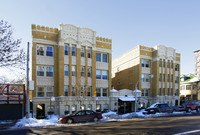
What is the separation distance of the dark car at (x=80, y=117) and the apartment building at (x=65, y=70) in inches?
188

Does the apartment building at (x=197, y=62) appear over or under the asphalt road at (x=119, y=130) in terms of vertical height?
over

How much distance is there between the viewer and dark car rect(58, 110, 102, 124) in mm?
16055

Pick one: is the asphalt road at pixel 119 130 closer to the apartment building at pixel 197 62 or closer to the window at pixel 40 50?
the window at pixel 40 50

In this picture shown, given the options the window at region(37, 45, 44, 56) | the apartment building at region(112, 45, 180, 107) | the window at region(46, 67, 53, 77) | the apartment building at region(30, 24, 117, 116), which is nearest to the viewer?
the apartment building at region(30, 24, 117, 116)

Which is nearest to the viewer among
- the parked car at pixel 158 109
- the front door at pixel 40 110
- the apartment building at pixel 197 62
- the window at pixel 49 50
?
the front door at pixel 40 110

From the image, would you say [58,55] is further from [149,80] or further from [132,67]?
[149,80]

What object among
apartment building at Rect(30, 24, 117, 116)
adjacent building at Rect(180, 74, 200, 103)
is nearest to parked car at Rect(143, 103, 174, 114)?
apartment building at Rect(30, 24, 117, 116)

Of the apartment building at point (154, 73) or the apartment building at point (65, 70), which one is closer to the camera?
the apartment building at point (65, 70)

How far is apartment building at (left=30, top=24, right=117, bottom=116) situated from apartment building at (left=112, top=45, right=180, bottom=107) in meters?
8.09

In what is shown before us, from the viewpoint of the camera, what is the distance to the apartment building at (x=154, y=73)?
31.6 metres

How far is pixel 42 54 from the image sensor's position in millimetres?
23328

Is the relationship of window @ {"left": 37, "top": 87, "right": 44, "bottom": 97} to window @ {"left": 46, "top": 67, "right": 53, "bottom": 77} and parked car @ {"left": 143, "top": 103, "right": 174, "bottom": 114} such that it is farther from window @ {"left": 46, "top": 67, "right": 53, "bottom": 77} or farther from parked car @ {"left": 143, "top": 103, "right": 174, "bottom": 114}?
parked car @ {"left": 143, "top": 103, "right": 174, "bottom": 114}

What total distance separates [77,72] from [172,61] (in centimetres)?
2155

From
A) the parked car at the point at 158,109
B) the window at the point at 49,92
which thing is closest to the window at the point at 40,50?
the window at the point at 49,92
